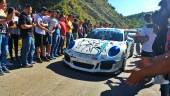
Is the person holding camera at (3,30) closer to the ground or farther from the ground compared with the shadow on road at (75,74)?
farther from the ground

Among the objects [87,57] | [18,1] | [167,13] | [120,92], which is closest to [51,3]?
[18,1]

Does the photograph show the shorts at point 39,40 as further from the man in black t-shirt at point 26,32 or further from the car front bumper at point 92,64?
the car front bumper at point 92,64

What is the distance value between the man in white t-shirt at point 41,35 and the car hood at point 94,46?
49.5 inches

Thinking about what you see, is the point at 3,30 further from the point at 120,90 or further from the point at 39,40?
the point at 120,90

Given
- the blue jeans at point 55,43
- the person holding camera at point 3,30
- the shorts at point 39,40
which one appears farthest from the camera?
the blue jeans at point 55,43

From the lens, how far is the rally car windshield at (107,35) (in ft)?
43.0

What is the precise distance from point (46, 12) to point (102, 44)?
2.51 meters

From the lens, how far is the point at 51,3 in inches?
1447

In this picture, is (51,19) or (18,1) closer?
(51,19)

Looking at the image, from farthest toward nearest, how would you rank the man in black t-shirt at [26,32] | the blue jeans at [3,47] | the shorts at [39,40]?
the shorts at [39,40] → the man in black t-shirt at [26,32] → the blue jeans at [3,47]

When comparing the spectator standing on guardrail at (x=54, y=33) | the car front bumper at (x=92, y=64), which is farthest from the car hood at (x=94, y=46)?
the spectator standing on guardrail at (x=54, y=33)

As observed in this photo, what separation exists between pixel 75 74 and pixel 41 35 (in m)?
2.20

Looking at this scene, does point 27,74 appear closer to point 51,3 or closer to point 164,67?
point 164,67

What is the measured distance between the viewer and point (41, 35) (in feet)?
40.9
